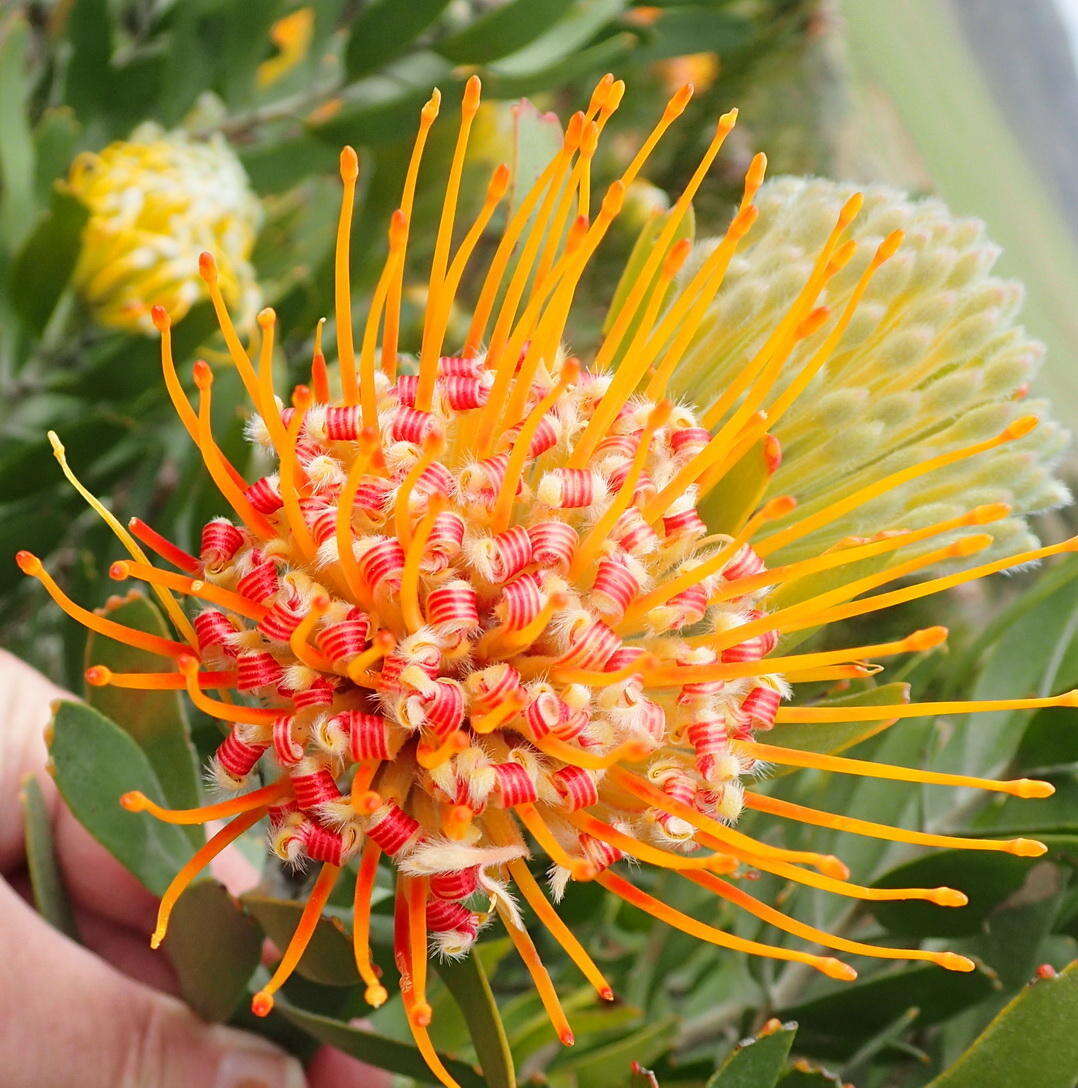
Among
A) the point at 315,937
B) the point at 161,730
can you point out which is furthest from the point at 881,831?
the point at 161,730

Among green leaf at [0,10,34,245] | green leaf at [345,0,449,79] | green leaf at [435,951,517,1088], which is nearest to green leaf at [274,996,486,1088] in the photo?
green leaf at [435,951,517,1088]

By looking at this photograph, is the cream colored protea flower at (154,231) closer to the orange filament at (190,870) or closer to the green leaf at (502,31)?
the green leaf at (502,31)

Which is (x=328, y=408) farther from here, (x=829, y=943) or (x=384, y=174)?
(x=384, y=174)

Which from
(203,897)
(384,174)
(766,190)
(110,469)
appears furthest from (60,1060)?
(384,174)

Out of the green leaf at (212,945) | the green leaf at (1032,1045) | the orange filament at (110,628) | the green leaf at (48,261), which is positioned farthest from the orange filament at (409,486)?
the green leaf at (48,261)

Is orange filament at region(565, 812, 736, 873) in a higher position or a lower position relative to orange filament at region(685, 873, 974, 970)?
higher

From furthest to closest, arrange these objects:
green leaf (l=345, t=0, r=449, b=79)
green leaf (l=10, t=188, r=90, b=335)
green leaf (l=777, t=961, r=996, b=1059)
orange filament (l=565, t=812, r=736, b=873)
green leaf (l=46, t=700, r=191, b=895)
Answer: green leaf (l=345, t=0, r=449, b=79) < green leaf (l=10, t=188, r=90, b=335) < green leaf (l=777, t=961, r=996, b=1059) < green leaf (l=46, t=700, r=191, b=895) < orange filament (l=565, t=812, r=736, b=873)

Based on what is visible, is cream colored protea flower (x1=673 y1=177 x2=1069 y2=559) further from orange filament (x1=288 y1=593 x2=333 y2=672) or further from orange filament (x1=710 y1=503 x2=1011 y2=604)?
orange filament (x1=288 y1=593 x2=333 y2=672)
